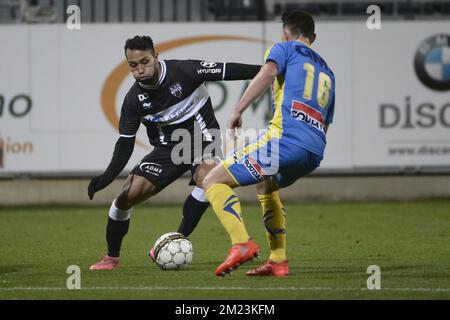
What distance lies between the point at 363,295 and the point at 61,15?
10700mm

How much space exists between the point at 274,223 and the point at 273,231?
0.07 m

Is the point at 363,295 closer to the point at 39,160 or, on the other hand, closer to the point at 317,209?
the point at 317,209

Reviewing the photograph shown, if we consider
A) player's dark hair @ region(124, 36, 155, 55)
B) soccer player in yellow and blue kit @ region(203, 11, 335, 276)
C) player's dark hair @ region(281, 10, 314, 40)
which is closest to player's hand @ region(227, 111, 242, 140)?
soccer player in yellow and blue kit @ region(203, 11, 335, 276)

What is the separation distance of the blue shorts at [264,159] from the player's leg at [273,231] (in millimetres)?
583

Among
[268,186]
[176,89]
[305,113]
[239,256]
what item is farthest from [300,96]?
[176,89]

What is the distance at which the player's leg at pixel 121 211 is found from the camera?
928 cm

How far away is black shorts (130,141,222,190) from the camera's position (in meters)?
9.41

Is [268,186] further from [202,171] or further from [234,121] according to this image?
[202,171]

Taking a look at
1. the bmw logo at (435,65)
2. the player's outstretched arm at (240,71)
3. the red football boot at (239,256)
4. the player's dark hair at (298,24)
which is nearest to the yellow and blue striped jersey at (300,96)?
the player's dark hair at (298,24)

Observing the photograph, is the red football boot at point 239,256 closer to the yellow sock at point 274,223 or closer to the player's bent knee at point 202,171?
the yellow sock at point 274,223

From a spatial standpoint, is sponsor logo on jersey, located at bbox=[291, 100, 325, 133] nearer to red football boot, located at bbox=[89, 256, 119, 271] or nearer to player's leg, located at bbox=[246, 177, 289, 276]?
player's leg, located at bbox=[246, 177, 289, 276]

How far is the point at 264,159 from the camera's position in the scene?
776 centimetres

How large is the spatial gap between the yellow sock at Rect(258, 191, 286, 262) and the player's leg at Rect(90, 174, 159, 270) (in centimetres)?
125

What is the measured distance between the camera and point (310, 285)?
780 cm
